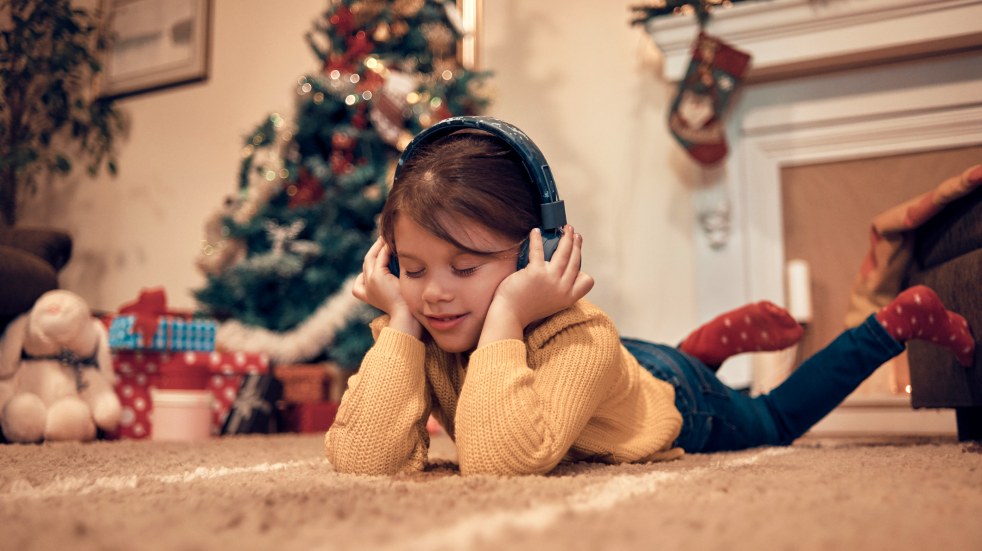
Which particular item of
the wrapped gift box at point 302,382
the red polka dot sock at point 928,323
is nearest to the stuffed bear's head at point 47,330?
the wrapped gift box at point 302,382

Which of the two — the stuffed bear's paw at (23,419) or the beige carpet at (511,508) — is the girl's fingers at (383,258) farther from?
the stuffed bear's paw at (23,419)

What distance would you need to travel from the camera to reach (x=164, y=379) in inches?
64.7

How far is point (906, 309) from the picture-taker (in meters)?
1.12

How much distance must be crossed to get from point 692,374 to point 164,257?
8.31ft

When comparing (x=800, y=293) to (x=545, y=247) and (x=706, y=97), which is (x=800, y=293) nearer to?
(x=706, y=97)

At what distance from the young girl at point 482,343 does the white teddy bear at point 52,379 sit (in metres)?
0.82

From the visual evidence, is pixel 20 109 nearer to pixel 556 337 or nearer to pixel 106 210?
pixel 106 210

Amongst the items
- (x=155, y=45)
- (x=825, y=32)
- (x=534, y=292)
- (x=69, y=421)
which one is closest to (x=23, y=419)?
(x=69, y=421)

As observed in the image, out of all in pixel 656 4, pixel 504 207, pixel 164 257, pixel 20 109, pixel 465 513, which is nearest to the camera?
pixel 465 513

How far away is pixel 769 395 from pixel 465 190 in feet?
2.50

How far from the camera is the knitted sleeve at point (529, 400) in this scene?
769 millimetres

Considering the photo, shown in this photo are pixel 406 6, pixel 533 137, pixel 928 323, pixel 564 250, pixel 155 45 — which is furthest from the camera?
pixel 155 45

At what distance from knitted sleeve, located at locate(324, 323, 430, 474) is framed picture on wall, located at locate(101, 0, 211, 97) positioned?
102 inches

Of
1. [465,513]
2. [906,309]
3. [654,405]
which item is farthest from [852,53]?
[465,513]
